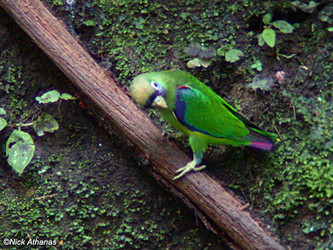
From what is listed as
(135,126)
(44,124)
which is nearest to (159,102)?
(135,126)

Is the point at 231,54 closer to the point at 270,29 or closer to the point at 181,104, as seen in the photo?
the point at 270,29

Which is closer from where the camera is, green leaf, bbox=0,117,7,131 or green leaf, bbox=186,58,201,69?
green leaf, bbox=0,117,7,131

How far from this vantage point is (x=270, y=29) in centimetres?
371

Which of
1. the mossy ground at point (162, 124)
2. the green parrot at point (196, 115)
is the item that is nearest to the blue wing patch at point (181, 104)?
the green parrot at point (196, 115)

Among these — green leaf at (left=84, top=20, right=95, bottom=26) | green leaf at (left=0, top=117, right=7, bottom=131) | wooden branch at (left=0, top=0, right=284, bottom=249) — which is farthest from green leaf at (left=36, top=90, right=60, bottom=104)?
green leaf at (left=84, top=20, right=95, bottom=26)

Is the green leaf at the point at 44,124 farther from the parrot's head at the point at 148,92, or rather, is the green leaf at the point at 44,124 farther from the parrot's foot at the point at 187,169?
the parrot's foot at the point at 187,169

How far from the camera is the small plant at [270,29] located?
3659mm

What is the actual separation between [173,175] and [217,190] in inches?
17.0

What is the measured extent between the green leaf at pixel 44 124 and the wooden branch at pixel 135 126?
0.51 meters

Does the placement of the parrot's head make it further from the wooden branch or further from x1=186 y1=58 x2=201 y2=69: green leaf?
x1=186 y1=58 x2=201 y2=69: green leaf

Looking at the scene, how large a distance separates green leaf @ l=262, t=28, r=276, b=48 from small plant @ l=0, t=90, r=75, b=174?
212cm

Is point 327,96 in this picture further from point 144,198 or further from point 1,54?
point 1,54

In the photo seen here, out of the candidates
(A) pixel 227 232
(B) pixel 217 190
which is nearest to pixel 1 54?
(B) pixel 217 190

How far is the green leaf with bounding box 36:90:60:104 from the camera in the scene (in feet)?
12.2
